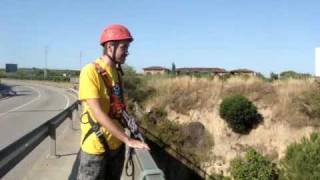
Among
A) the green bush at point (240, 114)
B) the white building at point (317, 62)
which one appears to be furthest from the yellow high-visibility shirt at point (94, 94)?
the white building at point (317, 62)

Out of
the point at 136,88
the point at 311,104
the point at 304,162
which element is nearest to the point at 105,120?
the point at 304,162

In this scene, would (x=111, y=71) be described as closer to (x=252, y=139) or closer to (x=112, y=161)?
(x=112, y=161)

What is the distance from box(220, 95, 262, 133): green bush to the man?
105 ft

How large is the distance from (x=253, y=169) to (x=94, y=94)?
2152 centimetres

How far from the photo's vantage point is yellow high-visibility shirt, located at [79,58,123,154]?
4.61 meters

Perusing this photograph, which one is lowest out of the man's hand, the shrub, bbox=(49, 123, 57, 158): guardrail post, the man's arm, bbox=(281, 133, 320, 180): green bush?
bbox=(281, 133, 320, 180): green bush

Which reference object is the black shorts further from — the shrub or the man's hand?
the shrub

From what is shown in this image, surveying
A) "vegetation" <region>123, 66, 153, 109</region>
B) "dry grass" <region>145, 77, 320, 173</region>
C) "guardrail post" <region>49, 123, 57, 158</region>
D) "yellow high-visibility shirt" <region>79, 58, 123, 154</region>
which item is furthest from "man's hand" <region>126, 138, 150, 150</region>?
"vegetation" <region>123, 66, 153, 109</region>

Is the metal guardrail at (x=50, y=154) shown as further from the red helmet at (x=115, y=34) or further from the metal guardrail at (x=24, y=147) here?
Answer: the red helmet at (x=115, y=34)

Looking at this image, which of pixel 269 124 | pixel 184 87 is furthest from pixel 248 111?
pixel 184 87

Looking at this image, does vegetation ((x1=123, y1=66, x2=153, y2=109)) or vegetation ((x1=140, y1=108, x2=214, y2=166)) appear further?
vegetation ((x1=123, y1=66, x2=153, y2=109))

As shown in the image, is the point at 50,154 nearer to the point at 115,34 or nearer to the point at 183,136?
the point at 115,34

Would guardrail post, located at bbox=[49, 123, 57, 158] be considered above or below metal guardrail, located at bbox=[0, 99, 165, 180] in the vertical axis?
below

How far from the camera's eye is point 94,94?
4609 mm
